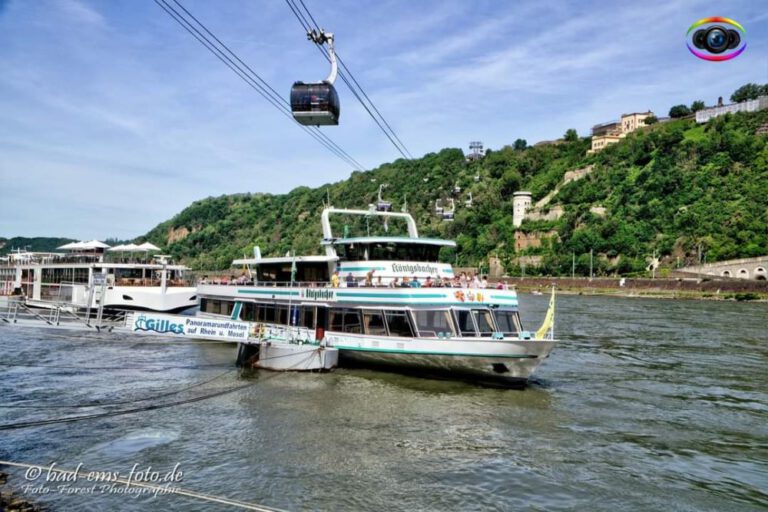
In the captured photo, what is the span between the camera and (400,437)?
647 inches

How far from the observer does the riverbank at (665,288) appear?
3423 inches

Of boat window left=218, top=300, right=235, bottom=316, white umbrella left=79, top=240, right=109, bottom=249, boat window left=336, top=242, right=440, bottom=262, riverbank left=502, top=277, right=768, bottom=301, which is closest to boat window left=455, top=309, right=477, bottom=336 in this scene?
boat window left=336, top=242, right=440, bottom=262

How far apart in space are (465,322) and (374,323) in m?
4.20

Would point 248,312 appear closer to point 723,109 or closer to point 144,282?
point 144,282

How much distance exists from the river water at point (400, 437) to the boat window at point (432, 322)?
6.88 feet

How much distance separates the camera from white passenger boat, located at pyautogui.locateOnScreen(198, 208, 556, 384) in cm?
2195

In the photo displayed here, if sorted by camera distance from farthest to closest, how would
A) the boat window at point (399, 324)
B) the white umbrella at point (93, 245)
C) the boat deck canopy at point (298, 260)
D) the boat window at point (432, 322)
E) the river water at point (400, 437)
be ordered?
the white umbrella at point (93, 245), the boat deck canopy at point (298, 260), the boat window at point (399, 324), the boat window at point (432, 322), the river water at point (400, 437)

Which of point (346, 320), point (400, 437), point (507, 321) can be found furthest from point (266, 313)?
point (400, 437)

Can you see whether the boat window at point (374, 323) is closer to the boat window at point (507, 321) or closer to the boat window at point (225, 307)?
the boat window at point (507, 321)

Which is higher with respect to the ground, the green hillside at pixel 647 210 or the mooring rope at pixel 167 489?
the green hillside at pixel 647 210

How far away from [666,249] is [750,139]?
145ft

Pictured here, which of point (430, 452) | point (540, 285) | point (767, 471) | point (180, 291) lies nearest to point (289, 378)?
point (430, 452)

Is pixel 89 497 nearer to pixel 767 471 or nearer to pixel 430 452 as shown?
pixel 430 452

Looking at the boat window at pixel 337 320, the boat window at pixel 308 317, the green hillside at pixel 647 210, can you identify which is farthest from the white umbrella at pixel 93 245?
the green hillside at pixel 647 210
